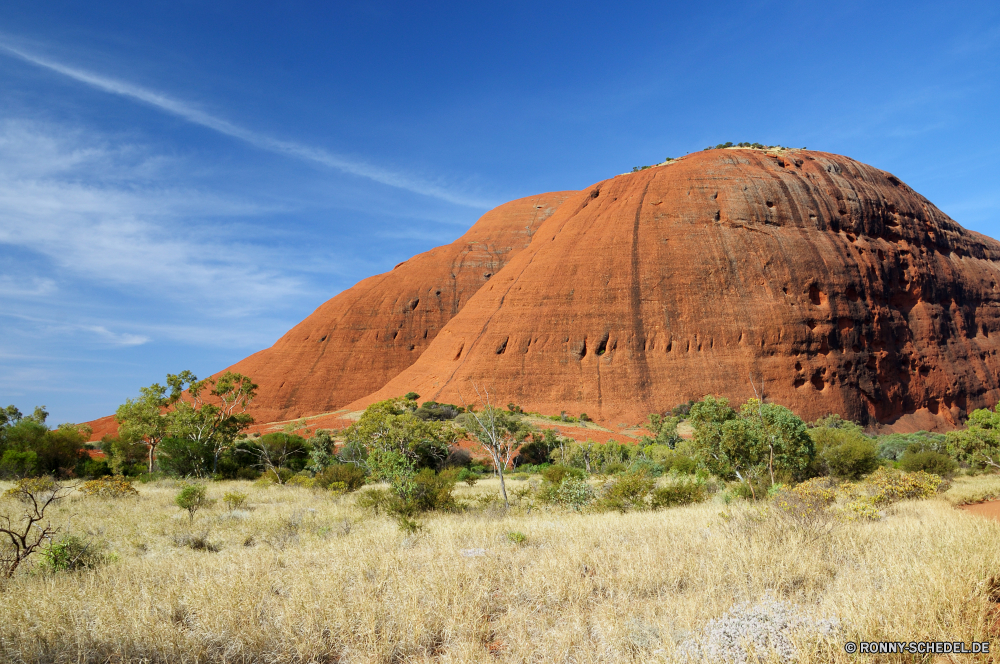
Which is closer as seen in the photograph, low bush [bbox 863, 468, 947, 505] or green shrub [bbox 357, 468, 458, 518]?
low bush [bbox 863, 468, 947, 505]

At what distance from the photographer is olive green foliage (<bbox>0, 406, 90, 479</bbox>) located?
18125 mm

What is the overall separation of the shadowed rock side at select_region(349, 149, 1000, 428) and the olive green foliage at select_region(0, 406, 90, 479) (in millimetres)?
24825

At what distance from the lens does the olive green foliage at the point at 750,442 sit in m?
11.7

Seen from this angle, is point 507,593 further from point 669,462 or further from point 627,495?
point 669,462

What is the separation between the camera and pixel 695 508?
983 cm

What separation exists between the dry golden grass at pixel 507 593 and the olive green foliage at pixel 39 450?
1609 cm

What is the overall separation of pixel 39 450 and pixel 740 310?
45.5 metres

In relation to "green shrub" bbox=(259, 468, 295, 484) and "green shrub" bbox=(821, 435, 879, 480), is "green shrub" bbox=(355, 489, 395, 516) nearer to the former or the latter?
"green shrub" bbox=(259, 468, 295, 484)

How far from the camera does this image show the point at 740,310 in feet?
143

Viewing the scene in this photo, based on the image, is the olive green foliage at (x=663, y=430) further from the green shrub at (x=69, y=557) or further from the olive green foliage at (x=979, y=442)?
the green shrub at (x=69, y=557)

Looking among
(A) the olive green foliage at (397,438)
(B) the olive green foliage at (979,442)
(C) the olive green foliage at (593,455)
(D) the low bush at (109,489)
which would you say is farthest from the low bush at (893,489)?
(D) the low bush at (109,489)

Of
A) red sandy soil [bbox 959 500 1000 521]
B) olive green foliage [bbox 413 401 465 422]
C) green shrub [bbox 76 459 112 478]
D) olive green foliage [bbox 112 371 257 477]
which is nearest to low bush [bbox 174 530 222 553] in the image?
red sandy soil [bbox 959 500 1000 521]

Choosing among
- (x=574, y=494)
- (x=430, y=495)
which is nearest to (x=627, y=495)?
(x=574, y=494)

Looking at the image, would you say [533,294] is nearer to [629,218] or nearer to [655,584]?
[629,218]
